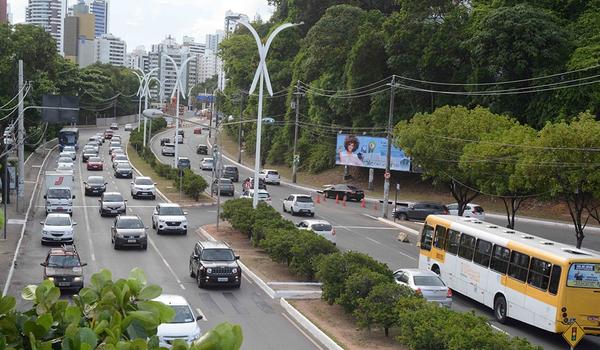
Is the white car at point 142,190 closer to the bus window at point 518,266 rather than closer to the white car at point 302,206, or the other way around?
the white car at point 302,206

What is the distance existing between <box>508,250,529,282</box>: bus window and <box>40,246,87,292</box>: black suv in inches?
534

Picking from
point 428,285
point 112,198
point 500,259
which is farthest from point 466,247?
point 112,198

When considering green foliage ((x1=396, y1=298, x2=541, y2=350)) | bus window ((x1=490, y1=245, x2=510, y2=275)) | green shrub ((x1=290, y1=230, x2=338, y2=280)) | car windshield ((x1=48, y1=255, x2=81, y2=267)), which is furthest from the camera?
green shrub ((x1=290, y1=230, x2=338, y2=280))

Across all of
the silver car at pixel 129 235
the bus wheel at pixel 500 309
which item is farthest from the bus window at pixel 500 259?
the silver car at pixel 129 235

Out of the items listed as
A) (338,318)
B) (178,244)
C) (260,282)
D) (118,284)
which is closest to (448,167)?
(178,244)

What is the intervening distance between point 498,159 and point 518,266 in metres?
16.5

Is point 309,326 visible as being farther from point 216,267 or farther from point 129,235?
point 129,235

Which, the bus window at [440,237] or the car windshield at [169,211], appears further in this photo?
the car windshield at [169,211]

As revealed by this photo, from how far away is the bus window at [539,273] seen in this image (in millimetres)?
20641

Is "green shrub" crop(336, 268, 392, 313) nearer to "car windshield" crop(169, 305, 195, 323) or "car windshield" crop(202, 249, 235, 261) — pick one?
"car windshield" crop(169, 305, 195, 323)

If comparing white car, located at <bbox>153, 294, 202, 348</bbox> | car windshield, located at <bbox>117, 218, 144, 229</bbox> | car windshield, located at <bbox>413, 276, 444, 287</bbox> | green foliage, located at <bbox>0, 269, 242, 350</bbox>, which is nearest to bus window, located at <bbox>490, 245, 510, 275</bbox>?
car windshield, located at <bbox>413, 276, 444, 287</bbox>

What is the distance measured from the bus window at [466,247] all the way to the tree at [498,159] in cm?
1042

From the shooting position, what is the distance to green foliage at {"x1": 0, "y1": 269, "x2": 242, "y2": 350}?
13.1 ft

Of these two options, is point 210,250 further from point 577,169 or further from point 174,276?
point 577,169
